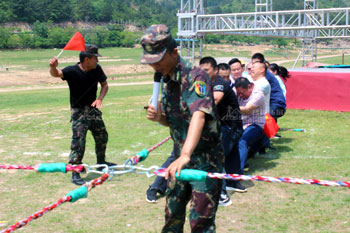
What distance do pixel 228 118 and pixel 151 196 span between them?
4.91 feet

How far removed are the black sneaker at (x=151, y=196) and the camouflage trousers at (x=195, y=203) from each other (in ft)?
6.69

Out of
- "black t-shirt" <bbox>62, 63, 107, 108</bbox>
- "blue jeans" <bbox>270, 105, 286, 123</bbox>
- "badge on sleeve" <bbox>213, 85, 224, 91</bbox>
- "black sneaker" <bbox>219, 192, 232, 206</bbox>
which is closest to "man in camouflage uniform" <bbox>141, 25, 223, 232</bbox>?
"black sneaker" <bbox>219, 192, 232, 206</bbox>

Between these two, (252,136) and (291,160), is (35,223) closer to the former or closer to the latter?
(252,136)

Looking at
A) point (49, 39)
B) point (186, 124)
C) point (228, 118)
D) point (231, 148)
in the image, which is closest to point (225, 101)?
point (228, 118)

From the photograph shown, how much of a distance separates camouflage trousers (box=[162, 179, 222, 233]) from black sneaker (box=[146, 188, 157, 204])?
2.04 metres

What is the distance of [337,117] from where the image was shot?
40.0 feet

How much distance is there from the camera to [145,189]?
6184 mm

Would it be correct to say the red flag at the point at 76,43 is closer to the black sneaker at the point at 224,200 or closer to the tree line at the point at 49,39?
the black sneaker at the point at 224,200

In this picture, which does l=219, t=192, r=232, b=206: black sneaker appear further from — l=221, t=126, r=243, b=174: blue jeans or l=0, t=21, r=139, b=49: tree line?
l=0, t=21, r=139, b=49: tree line

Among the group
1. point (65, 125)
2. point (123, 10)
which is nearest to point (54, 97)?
point (65, 125)

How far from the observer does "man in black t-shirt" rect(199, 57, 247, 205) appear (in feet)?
18.3

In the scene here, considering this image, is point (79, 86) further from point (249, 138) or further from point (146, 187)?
point (249, 138)

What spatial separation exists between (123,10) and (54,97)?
108m

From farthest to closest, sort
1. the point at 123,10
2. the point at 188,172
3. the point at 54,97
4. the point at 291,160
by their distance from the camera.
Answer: the point at 123,10, the point at 54,97, the point at 291,160, the point at 188,172
